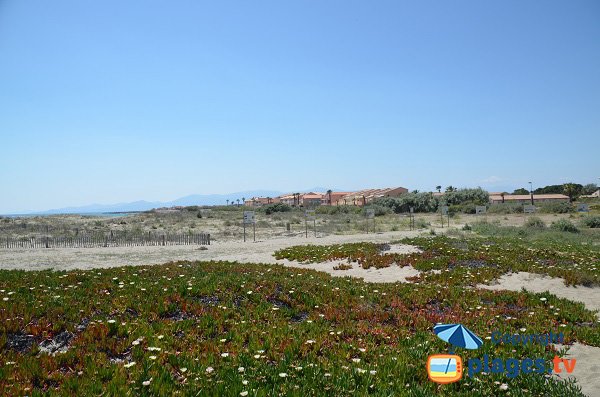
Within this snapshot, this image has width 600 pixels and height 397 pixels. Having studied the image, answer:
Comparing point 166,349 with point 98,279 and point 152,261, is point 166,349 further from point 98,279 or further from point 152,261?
point 152,261

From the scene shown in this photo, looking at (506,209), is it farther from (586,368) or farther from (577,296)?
(586,368)

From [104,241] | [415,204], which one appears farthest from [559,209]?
[104,241]

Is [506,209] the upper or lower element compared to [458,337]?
lower

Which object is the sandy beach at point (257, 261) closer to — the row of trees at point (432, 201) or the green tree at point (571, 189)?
the row of trees at point (432, 201)

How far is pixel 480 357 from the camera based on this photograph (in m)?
6.06

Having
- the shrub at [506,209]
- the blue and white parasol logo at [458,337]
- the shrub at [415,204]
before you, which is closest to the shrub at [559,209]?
the shrub at [506,209]

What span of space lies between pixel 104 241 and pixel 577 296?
28.8 metres

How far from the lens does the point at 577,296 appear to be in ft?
39.8

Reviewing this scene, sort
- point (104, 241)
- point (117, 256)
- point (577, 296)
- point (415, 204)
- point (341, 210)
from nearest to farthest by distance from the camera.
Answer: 1. point (577, 296)
2. point (117, 256)
3. point (104, 241)
4. point (341, 210)
5. point (415, 204)

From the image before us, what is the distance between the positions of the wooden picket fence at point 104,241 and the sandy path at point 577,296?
2188 centimetres

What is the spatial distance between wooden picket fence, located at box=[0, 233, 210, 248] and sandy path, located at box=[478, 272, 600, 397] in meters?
21.9

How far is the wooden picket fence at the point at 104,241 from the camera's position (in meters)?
30.0

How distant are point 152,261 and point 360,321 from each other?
16484mm

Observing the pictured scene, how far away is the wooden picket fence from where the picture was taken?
29953 mm
